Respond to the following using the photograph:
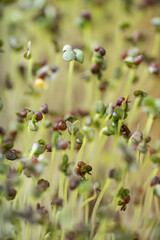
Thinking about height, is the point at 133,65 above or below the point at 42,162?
above

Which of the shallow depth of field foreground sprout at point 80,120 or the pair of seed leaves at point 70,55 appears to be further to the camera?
the pair of seed leaves at point 70,55

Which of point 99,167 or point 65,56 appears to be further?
point 99,167

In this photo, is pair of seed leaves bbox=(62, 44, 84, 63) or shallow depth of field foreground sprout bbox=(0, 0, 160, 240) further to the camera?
pair of seed leaves bbox=(62, 44, 84, 63)

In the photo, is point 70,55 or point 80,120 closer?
point 70,55

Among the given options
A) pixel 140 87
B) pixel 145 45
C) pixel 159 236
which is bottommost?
pixel 159 236

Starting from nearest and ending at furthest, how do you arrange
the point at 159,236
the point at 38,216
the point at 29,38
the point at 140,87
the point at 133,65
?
the point at 38,216 → the point at 159,236 → the point at 133,65 → the point at 140,87 → the point at 29,38

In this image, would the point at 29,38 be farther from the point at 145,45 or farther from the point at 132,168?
the point at 132,168

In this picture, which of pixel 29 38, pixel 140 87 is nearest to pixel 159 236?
pixel 140 87

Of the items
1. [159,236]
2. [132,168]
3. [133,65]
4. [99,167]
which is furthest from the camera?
[99,167]
